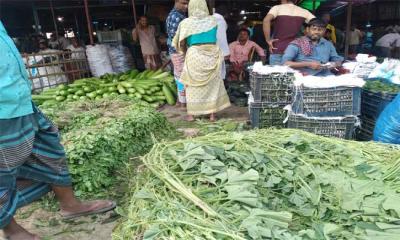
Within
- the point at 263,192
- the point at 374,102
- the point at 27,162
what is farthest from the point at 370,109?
the point at 27,162

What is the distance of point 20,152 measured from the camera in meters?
2.20

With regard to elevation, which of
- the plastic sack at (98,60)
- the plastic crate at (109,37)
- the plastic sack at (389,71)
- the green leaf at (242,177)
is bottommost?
the green leaf at (242,177)

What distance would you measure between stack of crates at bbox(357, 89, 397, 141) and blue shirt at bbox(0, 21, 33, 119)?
3.63 meters

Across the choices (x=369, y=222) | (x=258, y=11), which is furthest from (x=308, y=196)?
(x=258, y=11)

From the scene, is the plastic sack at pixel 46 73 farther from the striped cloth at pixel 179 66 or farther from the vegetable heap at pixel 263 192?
the vegetable heap at pixel 263 192

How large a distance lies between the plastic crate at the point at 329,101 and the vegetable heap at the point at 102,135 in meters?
1.73

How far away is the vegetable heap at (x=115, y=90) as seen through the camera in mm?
6066

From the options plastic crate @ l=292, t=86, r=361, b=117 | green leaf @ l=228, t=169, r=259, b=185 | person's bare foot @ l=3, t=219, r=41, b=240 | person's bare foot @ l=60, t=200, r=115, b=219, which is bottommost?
person's bare foot @ l=60, t=200, r=115, b=219

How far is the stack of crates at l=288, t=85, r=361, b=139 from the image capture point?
3539mm

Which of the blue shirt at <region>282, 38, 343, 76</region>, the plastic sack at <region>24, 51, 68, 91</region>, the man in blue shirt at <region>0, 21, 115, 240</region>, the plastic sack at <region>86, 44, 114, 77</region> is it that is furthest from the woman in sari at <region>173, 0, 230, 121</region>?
the plastic sack at <region>24, 51, 68, 91</region>

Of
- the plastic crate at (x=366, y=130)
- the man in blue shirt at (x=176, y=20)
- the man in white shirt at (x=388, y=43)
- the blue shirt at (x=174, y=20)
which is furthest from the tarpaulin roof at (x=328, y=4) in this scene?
the plastic crate at (x=366, y=130)

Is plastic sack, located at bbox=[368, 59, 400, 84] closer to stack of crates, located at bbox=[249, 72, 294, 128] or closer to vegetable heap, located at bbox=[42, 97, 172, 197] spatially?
stack of crates, located at bbox=[249, 72, 294, 128]

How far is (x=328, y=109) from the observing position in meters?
3.59

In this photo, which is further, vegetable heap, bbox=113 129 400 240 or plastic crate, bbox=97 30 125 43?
plastic crate, bbox=97 30 125 43
